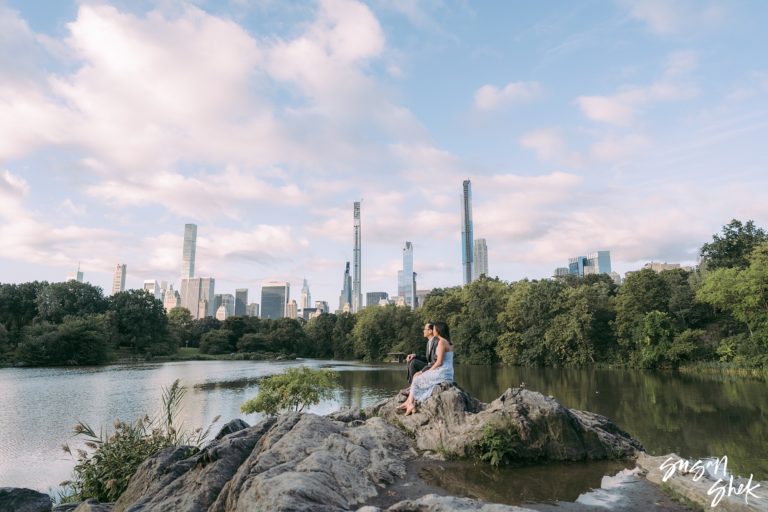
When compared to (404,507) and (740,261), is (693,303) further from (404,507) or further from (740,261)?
(404,507)

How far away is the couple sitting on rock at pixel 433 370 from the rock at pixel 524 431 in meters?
0.56

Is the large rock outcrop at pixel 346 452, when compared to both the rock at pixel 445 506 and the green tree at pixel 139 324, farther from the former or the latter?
the green tree at pixel 139 324

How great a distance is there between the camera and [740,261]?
42.9 metres

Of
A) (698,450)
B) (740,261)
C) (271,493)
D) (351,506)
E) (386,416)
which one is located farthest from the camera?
(740,261)

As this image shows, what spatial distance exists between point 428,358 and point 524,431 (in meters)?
2.41

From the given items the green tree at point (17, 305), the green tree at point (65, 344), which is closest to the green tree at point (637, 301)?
the green tree at point (65, 344)

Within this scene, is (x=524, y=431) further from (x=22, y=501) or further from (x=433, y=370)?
(x=22, y=501)

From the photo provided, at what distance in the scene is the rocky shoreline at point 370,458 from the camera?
4.81 m

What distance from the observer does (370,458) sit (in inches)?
257

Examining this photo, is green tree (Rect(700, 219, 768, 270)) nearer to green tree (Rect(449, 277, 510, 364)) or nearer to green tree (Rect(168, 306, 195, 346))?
green tree (Rect(449, 277, 510, 364))

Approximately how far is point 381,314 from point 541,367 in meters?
31.9

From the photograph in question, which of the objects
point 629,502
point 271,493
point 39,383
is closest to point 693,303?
point 629,502

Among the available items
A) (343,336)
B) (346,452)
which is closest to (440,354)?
(346,452)
